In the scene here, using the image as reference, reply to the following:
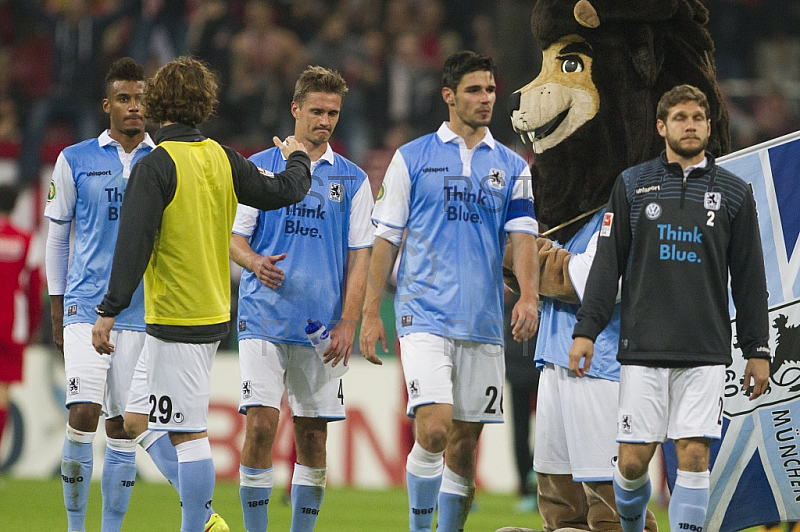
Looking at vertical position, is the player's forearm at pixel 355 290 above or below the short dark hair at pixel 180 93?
below

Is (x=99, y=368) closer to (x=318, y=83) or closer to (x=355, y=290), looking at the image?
(x=355, y=290)

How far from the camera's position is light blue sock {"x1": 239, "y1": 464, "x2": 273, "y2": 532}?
6027 millimetres

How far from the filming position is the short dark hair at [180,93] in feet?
17.2

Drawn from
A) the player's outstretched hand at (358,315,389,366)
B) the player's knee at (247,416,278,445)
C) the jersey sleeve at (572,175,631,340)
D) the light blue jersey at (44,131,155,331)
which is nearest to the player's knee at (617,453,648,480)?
the jersey sleeve at (572,175,631,340)

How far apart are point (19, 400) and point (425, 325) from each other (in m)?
6.44

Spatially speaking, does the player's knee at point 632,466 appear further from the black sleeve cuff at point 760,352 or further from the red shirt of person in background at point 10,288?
the red shirt of person in background at point 10,288

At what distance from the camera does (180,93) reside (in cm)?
526

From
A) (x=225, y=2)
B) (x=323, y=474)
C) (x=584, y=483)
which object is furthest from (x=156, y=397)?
(x=225, y=2)

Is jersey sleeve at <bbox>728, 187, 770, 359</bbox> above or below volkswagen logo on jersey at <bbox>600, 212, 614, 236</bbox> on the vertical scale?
below

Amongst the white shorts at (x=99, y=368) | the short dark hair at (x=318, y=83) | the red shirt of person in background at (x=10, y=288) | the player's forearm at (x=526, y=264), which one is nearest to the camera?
the player's forearm at (x=526, y=264)

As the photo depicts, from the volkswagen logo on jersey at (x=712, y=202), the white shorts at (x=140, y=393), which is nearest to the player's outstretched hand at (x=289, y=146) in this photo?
the white shorts at (x=140, y=393)

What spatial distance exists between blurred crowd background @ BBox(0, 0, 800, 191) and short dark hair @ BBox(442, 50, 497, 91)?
19.4 ft

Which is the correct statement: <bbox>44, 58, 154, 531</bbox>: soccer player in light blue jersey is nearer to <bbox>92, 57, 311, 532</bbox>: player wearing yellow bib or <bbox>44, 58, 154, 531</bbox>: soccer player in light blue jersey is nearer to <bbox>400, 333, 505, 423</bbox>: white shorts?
<bbox>92, 57, 311, 532</bbox>: player wearing yellow bib

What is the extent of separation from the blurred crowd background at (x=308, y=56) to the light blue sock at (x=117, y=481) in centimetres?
607
